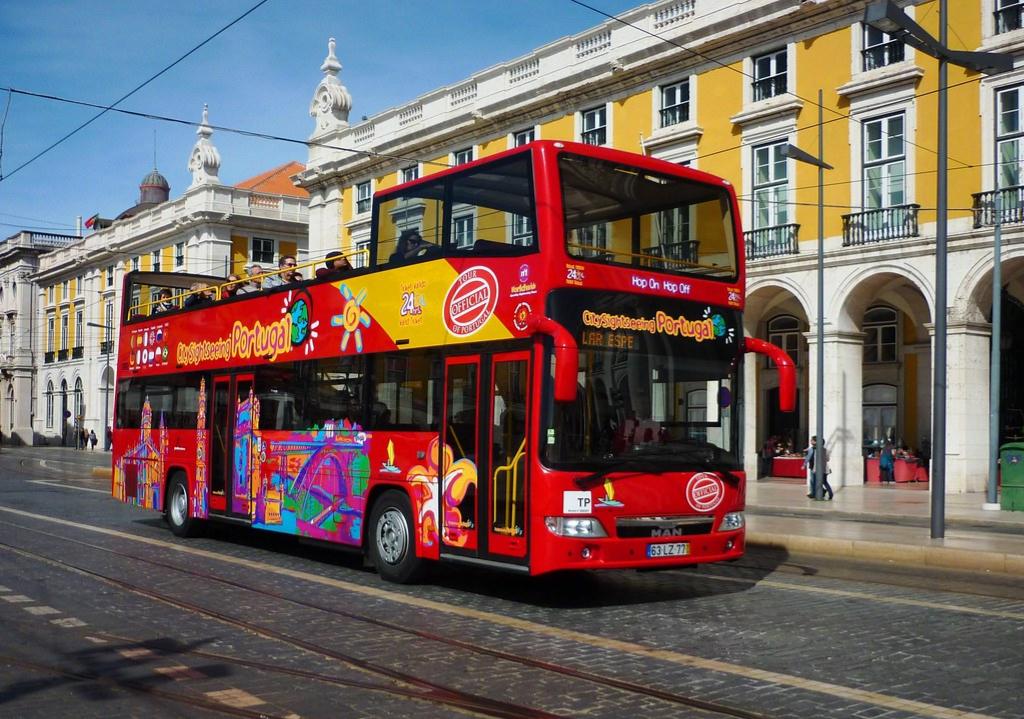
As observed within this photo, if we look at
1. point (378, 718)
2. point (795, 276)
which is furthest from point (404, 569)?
point (795, 276)

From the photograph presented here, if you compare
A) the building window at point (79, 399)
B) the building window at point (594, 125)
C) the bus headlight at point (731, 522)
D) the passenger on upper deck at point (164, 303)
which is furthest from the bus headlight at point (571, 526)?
the building window at point (79, 399)

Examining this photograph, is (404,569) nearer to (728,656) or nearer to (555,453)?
(555,453)

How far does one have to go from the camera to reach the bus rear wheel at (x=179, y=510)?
16.7m

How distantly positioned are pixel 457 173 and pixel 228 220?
51.7 meters

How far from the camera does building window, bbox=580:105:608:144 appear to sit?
3606cm

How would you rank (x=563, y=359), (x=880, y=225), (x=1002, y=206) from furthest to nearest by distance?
(x=880, y=225) → (x=1002, y=206) → (x=563, y=359)

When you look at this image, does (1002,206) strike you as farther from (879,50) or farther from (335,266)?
(335,266)

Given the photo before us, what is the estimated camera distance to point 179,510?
1702cm

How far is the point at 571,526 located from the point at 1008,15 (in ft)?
72.0

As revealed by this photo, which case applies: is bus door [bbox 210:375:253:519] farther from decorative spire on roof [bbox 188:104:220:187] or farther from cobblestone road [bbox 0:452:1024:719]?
decorative spire on roof [bbox 188:104:220:187]

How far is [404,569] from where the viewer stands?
11.6 meters

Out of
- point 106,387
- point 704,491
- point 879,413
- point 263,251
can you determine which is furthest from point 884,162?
point 106,387

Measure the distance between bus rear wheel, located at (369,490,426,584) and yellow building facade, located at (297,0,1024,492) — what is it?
16755 mm

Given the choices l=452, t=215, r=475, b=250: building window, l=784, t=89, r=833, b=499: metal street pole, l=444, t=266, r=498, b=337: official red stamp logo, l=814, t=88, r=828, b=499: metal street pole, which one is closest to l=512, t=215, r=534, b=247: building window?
l=444, t=266, r=498, b=337: official red stamp logo
